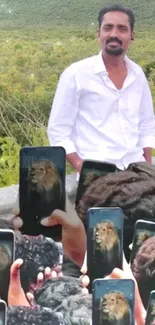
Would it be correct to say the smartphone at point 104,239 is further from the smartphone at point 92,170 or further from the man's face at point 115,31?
the man's face at point 115,31

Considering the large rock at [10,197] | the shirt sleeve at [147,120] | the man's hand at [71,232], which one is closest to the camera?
the man's hand at [71,232]

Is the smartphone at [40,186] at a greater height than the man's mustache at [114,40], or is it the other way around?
the man's mustache at [114,40]

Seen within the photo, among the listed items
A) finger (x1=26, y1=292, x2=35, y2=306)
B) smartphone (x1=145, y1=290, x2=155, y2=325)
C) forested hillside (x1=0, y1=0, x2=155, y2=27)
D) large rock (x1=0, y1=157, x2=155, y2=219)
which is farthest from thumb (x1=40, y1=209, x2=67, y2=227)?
forested hillside (x1=0, y1=0, x2=155, y2=27)

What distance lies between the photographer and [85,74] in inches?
81.5

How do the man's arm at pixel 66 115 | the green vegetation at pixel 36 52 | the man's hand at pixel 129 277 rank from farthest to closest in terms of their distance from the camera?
the green vegetation at pixel 36 52, the man's arm at pixel 66 115, the man's hand at pixel 129 277

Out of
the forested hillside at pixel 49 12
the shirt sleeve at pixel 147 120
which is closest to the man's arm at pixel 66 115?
the shirt sleeve at pixel 147 120

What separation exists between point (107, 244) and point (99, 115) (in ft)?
3.24

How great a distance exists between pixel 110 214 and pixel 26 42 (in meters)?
1.72

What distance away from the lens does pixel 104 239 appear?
1.12 meters

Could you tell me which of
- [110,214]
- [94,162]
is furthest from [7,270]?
[94,162]

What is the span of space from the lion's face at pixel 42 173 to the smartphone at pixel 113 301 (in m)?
0.38

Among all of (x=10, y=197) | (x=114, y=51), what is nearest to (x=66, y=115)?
(x=114, y=51)

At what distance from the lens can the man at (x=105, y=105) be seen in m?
2.05

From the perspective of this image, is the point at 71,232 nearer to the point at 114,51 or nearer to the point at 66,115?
the point at 66,115
